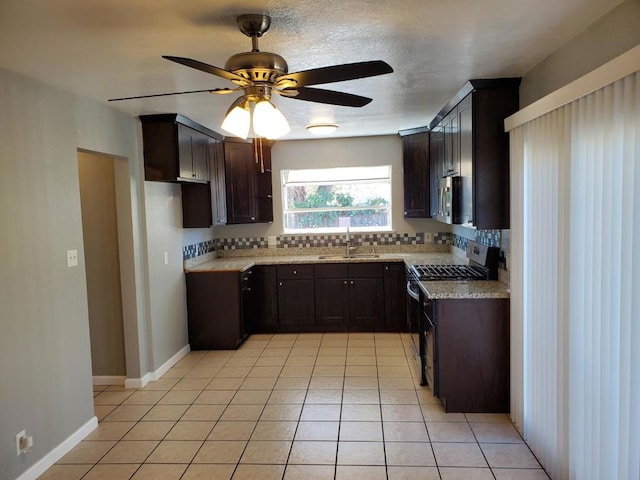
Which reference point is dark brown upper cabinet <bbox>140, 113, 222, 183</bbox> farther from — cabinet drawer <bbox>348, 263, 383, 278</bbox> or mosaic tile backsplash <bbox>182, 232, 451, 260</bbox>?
cabinet drawer <bbox>348, 263, 383, 278</bbox>

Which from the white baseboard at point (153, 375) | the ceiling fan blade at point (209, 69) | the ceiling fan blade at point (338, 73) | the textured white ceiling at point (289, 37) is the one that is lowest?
the white baseboard at point (153, 375)

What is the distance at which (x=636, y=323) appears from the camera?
1761 millimetres

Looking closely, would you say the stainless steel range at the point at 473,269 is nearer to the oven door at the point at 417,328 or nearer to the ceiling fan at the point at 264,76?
the oven door at the point at 417,328

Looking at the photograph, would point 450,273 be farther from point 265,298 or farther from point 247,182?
point 247,182

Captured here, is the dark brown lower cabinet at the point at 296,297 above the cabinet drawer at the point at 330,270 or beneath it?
beneath

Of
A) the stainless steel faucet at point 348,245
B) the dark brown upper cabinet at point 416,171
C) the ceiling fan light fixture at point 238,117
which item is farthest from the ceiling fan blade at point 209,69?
the stainless steel faucet at point 348,245

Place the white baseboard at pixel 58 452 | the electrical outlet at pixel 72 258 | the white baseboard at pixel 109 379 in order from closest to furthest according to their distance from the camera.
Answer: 1. the white baseboard at pixel 58 452
2. the electrical outlet at pixel 72 258
3. the white baseboard at pixel 109 379

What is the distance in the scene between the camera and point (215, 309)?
4.93 meters

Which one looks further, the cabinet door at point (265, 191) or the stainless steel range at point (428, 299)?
the cabinet door at point (265, 191)

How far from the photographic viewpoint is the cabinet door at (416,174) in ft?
17.5

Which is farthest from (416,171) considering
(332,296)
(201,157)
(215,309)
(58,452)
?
(58,452)

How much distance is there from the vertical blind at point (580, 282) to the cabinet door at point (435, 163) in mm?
1491

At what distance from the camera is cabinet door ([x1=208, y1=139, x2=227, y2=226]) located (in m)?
5.02

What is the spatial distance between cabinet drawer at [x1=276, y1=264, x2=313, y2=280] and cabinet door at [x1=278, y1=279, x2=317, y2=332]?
0.16 feet
